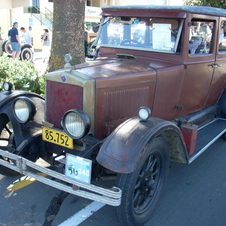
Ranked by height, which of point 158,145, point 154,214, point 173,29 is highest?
point 173,29

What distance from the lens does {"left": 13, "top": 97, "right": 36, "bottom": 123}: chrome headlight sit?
319 centimetres

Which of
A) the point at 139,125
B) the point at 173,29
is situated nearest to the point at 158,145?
the point at 139,125

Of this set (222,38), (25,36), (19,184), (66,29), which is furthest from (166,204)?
(25,36)

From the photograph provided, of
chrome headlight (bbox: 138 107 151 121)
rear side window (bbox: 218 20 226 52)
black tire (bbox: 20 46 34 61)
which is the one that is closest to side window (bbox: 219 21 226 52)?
rear side window (bbox: 218 20 226 52)

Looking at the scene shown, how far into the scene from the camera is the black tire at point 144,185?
2.61 meters

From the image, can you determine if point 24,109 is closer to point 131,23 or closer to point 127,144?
point 127,144

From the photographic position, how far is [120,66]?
11.4 feet

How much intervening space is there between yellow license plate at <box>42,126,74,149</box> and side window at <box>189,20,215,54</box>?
209 cm

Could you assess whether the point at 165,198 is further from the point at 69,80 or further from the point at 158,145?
the point at 69,80

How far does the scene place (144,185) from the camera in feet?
9.71

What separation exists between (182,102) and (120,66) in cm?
116

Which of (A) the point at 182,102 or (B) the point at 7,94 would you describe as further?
(A) the point at 182,102

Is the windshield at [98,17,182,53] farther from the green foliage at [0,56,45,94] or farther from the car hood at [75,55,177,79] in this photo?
the green foliage at [0,56,45,94]

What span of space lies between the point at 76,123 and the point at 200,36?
7.93ft
